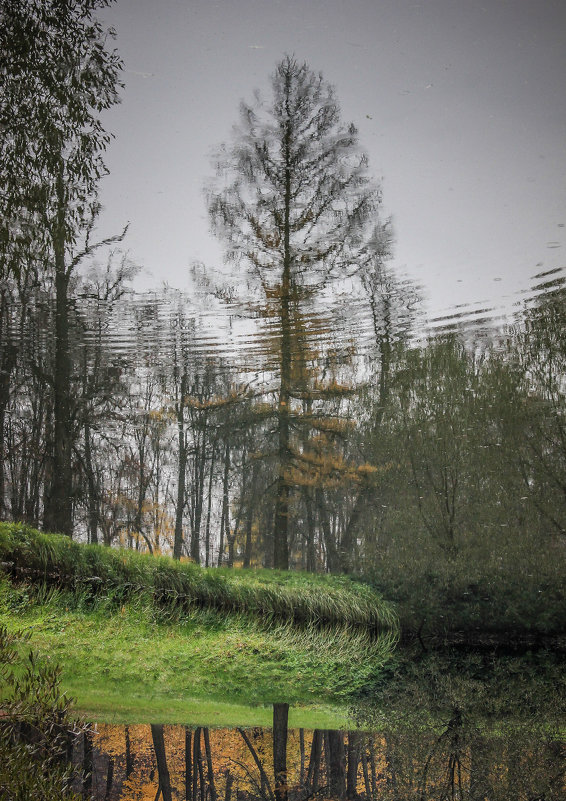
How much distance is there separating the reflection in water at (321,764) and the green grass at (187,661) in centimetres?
16

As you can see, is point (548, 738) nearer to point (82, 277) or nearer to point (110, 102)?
point (82, 277)

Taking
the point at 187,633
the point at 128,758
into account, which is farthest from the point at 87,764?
the point at 187,633

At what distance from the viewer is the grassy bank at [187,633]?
2.38 m

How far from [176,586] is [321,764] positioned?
2.17 metres

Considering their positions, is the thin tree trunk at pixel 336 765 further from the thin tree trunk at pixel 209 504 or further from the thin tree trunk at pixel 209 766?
the thin tree trunk at pixel 209 504

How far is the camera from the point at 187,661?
2910 mm

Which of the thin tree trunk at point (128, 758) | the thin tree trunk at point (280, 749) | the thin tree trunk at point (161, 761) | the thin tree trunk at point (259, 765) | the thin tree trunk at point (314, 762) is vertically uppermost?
the thin tree trunk at point (128, 758)

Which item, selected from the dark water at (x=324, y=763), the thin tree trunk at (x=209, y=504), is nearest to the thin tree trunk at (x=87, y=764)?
the dark water at (x=324, y=763)

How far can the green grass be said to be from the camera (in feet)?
7.47

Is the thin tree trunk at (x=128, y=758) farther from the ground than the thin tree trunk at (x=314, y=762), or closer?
farther from the ground

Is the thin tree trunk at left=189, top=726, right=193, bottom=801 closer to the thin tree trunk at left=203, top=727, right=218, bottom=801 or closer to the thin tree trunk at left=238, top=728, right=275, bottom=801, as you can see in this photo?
the thin tree trunk at left=203, top=727, right=218, bottom=801

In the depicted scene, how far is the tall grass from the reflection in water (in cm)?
172

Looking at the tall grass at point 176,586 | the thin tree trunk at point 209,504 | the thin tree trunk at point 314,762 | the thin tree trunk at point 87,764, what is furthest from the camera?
the thin tree trunk at point 209,504

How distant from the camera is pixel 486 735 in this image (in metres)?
2.05
